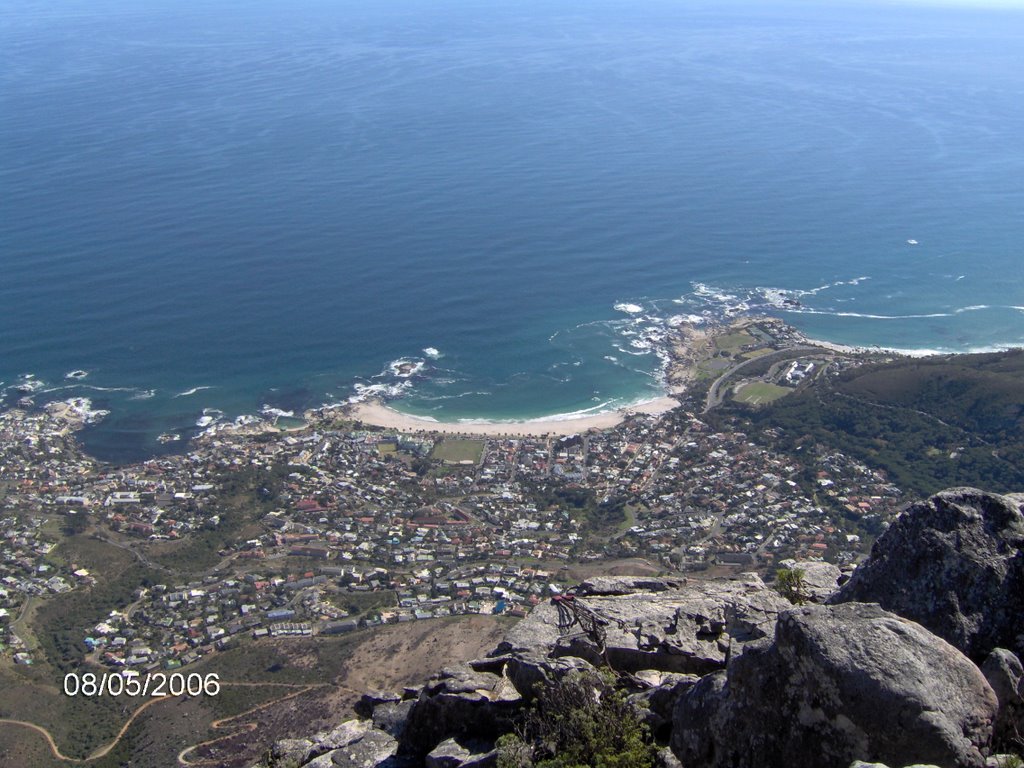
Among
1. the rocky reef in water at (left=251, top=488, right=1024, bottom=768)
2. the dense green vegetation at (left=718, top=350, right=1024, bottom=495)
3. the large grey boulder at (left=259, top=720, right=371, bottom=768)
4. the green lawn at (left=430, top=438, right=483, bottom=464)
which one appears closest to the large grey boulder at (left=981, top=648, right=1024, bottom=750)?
the rocky reef in water at (left=251, top=488, right=1024, bottom=768)

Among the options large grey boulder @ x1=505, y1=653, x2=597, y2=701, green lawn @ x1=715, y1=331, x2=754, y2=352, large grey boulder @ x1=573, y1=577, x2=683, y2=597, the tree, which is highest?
large grey boulder @ x1=505, y1=653, x2=597, y2=701

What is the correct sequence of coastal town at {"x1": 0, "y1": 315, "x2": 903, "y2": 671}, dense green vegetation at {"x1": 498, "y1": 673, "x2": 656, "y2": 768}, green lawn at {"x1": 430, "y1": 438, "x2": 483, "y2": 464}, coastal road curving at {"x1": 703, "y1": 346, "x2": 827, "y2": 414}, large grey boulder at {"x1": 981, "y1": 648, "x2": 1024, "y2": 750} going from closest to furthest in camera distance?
large grey boulder at {"x1": 981, "y1": 648, "x2": 1024, "y2": 750} < dense green vegetation at {"x1": 498, "y1": 673, "x2": 656, "y2": 768} < coastal town at {"x1": 0, "y1": 315, "x2": 903, "y2": 671} < green lawn at {"x1": 430, "y1": 438, "x2": 483, "y2": 464} < coastal road curving at {"x1": 703, "y1": 346, "x2": 827, "y2": 414}

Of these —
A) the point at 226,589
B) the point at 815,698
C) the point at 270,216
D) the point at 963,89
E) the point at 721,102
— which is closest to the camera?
the point at 815,698

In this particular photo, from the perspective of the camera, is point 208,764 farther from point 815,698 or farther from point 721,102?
point 721,102

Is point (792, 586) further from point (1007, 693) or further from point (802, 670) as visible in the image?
point (802, 670)

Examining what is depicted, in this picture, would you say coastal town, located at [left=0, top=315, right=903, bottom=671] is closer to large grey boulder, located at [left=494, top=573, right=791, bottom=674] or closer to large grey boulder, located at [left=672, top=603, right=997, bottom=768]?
large grey boulder, located at [left=494, top=573, right=791, bottom=674]

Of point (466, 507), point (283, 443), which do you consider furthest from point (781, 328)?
point (283, 443)
